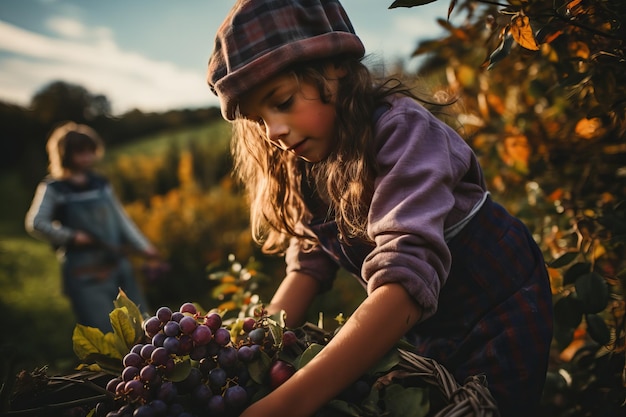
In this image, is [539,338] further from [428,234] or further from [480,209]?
[428,234]

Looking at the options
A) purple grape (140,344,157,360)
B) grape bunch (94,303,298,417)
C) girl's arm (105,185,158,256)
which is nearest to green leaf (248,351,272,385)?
grape bunch (94,303,298,417)

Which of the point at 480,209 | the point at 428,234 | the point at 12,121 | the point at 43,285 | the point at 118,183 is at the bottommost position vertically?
the point at 43,285

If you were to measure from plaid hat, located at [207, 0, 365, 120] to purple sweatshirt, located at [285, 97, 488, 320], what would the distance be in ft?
0.80

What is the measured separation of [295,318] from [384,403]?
55 cm

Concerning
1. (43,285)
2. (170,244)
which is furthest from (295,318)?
(43,285)

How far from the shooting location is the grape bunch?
957mm

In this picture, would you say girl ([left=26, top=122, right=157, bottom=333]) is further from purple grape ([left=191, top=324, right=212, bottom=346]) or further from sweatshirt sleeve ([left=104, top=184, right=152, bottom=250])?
purple grape ([left=191, top=324, right=212, bottom=346])

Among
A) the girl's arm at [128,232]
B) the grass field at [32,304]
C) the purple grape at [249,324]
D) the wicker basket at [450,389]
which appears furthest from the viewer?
the grass field at [32,304]

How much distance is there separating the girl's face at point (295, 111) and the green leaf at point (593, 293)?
760 millimetres

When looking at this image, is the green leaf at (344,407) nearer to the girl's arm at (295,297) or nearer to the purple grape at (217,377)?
the purple grape at (217,377)

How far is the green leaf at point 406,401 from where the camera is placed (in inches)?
36.3

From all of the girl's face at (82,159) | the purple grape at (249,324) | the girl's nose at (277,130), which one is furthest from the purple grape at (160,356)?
the girl's face at (82,159)

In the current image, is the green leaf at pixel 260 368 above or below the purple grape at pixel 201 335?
below

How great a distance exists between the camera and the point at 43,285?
8156mm
